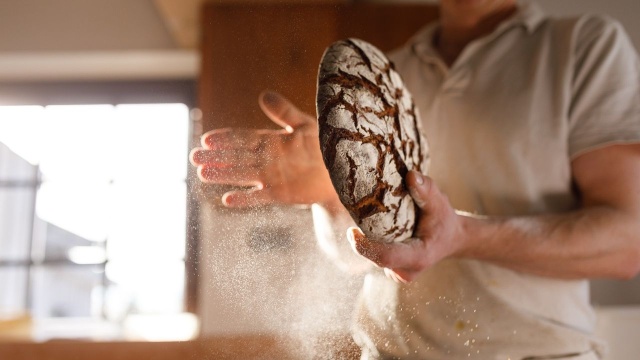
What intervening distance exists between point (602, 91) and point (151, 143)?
30 cm

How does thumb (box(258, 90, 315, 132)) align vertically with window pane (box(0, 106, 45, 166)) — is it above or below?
above

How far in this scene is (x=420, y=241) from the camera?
0.24m

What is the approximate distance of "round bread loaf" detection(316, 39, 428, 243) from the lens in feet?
0.65

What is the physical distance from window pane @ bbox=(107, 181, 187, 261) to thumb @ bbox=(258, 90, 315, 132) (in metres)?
0.05

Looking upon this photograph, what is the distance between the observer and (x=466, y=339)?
11.6 inches

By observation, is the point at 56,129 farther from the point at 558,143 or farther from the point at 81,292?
the point at 558,143

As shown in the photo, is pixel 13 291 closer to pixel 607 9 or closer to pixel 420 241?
pixel 420 241

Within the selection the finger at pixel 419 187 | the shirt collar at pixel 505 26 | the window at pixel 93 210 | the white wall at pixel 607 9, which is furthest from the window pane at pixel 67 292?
the white wall at pixel 607 9

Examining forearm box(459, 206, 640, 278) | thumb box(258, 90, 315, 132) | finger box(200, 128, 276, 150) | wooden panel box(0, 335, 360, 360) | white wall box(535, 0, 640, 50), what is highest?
white wall box(535, 0, 640, 50)

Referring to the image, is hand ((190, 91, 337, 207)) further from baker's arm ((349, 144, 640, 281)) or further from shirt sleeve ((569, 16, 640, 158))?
shirt sleeve ((569, 16, 640, 158))

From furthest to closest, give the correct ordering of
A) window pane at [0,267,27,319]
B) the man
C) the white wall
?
the white wall, the man, window pane at [0,267,27,319]

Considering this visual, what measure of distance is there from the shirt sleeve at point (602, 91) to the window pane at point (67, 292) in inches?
11.6

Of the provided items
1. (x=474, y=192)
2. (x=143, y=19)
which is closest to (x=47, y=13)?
(x=143, y=19)

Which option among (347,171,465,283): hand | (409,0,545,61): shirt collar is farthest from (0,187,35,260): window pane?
(409,0,545,61): shirt collar
